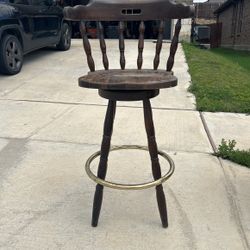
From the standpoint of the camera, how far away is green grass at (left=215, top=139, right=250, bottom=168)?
3.04m

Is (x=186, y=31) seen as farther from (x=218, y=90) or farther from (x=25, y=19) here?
(x=218, y=90)

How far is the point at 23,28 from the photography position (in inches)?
246

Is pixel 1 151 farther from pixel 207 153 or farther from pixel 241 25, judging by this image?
pixel 241 25

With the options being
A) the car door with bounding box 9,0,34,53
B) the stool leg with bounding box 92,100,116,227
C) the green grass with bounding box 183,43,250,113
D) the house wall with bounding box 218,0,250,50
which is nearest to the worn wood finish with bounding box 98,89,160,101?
the stool leg with bounding box 92,100,116,227

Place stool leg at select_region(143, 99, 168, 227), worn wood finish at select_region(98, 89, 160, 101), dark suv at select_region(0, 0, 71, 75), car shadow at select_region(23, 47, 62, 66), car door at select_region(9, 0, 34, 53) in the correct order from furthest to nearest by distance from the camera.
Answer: car shadow at select_region(23, 47, 62, 66)
car door at select_region(9, 0, 34, 53)
dark suv at select_region(0, 0, 71, 75)
stool leg at select_region(143, 99, 168, 227)
worn wood finish at select_region(98, 89, 160, 101)

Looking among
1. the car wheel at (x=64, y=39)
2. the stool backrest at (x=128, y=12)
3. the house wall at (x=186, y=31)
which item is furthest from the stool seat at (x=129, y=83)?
the house wall at (x=186, y=31)

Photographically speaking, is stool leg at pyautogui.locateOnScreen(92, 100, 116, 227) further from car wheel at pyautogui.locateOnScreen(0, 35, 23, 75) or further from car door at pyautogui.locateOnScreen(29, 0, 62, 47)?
car door at pyautogui.locateOnScreen(29, 0, 62, 47)

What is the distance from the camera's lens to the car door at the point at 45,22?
6711 millimetres

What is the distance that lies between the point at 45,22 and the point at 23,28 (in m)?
0.98

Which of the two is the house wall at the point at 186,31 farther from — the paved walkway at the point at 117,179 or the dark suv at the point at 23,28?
the paved walkway at the point at 117,179

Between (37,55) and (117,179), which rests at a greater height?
(37,55)

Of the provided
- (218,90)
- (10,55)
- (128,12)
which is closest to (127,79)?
(128,12)

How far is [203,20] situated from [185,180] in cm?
3155

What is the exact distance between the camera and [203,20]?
105 ft
